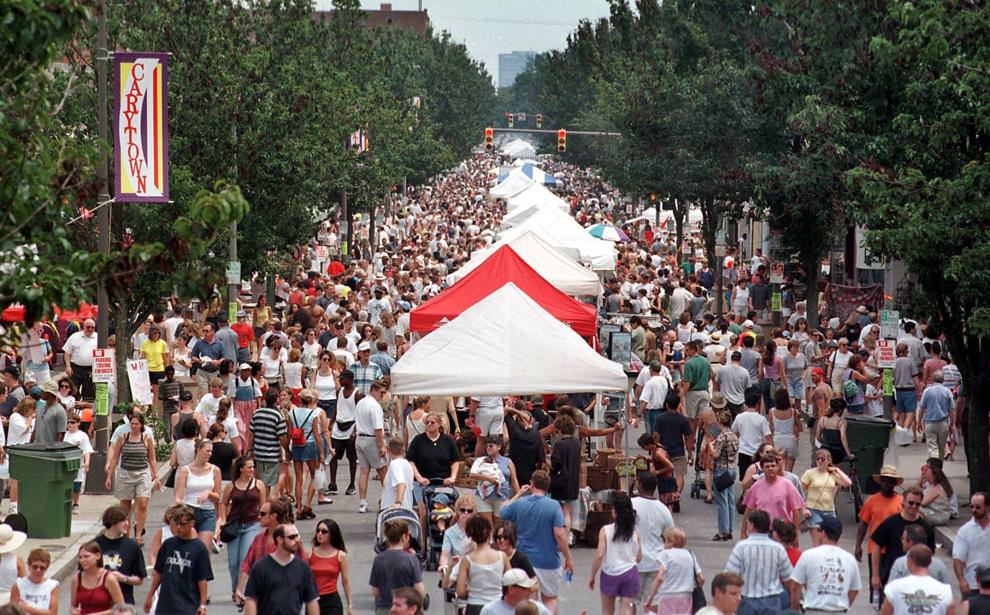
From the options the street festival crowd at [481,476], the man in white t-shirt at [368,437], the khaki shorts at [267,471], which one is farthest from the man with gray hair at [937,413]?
the khaki shorts at [267,471]

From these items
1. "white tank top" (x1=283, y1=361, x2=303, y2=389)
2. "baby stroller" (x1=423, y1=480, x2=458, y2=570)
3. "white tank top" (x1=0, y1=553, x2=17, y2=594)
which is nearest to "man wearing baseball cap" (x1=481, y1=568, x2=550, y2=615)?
"white tank top" (x1=0, y1=553, x2=17, y2=594)

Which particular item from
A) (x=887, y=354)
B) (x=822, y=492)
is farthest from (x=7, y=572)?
(x=887, y=354)

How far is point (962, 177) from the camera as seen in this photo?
17.7 m

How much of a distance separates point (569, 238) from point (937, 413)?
16.9 metres

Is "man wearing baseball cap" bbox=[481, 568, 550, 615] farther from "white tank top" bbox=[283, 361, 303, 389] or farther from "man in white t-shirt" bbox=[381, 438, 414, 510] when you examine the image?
"white tank top" bbox=[283, 361, 303, 389]

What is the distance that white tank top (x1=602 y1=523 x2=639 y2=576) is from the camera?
41.0ft

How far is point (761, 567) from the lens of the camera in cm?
1155

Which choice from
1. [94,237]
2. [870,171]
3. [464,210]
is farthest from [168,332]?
[464,210]

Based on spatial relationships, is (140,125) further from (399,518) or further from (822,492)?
(822,492)

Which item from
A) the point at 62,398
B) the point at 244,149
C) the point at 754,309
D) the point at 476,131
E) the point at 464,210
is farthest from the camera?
the point at 476,131

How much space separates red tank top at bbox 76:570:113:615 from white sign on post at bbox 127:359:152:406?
1014 cm

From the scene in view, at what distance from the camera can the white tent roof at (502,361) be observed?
1742 cm

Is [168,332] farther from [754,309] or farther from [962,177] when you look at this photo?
[754,309]

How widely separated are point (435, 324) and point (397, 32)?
230 feet
